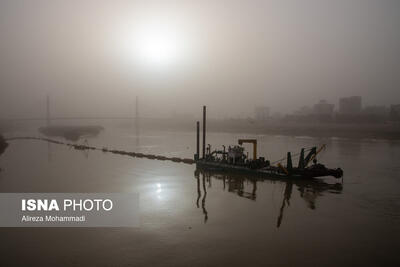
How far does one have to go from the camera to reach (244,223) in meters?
15.5

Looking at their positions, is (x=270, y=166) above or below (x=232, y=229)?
above

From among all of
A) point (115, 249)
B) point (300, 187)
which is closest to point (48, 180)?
point (115, 249)

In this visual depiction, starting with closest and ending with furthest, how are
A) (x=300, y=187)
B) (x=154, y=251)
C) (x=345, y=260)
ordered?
(x=345, y=260) < (x=154, y=251) < (x=300, y=187)

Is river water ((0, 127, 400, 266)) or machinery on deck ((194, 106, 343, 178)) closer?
river water ((0, 127, 400, 266))

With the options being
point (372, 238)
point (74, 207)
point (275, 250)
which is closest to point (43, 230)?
point (74, 207)

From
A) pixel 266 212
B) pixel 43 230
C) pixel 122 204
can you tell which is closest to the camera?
pixel 43 230

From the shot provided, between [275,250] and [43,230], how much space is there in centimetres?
1195

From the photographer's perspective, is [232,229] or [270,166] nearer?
[232,229]

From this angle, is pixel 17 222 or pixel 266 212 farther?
pixel 266 212

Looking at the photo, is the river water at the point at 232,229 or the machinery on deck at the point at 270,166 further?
the machinery on deck at the point at 270,166

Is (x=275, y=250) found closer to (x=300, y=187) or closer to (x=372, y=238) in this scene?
Result: (x=372, y=238)

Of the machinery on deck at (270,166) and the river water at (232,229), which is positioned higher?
the machinery on deck at (270,166)

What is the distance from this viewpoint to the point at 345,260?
1134 cm

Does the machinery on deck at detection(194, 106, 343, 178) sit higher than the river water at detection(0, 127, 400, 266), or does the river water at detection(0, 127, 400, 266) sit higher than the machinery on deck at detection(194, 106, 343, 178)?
the machinery on deck at detection(194, 106, 343, 178)
